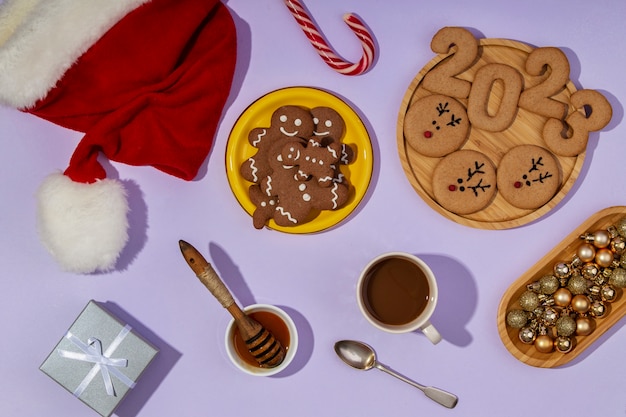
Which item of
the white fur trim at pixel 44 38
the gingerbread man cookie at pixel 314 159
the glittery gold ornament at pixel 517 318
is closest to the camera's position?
the white fur trim at pixel 44 38

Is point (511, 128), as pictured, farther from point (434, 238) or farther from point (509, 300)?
point (509, 300)

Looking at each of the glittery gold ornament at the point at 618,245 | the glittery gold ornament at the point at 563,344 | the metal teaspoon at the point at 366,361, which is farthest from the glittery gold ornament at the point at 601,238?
the metal teaspoon at the point at 366,361

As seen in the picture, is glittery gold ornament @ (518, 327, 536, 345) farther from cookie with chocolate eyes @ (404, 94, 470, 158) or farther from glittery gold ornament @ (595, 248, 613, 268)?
cookie with chocolate eyes @ (404, 94, 470, 158)

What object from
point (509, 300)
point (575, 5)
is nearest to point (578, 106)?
point (575, 5)

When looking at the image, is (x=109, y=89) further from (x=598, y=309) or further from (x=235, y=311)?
(x=598, y=309)

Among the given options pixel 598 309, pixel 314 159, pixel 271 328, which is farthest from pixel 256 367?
pixel 598 309

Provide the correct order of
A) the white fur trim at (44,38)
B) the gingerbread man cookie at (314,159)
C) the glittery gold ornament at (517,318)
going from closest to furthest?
the white fur trim at (44,38) < the gingerbread man cookie at (314,159) < the glittery gold ornament at (517,318)

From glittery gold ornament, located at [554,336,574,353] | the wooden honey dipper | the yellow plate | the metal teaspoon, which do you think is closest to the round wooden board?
the yellow plate

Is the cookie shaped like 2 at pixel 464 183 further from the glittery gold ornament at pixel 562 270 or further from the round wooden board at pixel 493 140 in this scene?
the glittery gold ornament at pixel 562 270
